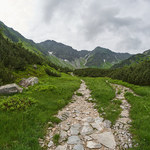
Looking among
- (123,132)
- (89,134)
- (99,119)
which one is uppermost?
(123,132)

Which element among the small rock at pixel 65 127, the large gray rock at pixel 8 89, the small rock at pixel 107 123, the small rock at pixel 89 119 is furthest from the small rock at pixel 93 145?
the large gray rock at pixel 8 89

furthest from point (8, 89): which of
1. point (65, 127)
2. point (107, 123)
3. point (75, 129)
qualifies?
point (107, 123)

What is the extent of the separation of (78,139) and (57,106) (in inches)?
172

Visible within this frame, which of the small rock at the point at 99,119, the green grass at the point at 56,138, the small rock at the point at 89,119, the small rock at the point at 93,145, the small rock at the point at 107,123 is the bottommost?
the green grass at the point at 56,138

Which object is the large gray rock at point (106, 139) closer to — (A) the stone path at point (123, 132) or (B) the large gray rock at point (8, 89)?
(A) the stone path at point (123, 132)

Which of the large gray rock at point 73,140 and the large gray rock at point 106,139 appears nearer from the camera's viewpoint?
the large gray rock at point 106,139

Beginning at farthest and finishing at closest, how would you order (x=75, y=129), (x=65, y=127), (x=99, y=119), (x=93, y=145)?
(x=99, y=119) → (x=65, y=127) → (x=75, y=129) → (x=93, y=145)

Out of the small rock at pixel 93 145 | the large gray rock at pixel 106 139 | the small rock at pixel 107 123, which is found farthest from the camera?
the small rock at pixel 107 123

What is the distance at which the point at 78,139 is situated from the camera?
16.8 feet

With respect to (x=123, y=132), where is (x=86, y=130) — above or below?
below

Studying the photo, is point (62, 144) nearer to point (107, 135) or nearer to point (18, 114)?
point (107, 135)

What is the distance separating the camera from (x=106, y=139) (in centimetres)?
510

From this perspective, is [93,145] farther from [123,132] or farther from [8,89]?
[8,89]

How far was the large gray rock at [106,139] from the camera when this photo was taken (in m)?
4.79
